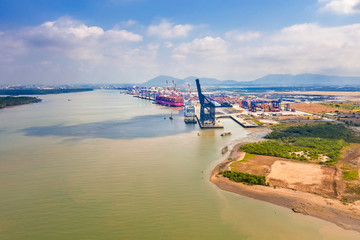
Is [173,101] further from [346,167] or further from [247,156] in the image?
[346,167]

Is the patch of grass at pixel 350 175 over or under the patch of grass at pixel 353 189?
over

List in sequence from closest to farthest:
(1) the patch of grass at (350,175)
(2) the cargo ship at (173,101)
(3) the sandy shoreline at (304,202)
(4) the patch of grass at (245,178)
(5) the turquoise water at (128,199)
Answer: (5) the turquoise water at (128,199) → (3) the sandy shoreline at (304,202) → (4) the patch of grass at (245,178) → (1) the patch of grass at (350,175) → (2) the cargo ship at (173,101)

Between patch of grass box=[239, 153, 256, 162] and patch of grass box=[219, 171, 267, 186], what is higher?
patch of grass box=[239, 153, 256, 162]

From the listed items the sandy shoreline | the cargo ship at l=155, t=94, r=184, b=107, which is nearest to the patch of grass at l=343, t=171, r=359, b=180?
the sandy shoreline

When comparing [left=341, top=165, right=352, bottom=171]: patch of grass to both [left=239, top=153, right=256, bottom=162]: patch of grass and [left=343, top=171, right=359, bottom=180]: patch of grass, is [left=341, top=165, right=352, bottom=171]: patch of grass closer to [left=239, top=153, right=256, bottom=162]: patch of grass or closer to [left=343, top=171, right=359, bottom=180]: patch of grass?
[left=343, top=171, right=359, bottom=180]: patch of grass

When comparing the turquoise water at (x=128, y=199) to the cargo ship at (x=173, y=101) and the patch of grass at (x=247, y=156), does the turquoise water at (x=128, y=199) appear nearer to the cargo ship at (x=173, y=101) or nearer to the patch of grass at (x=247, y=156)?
the patch of grass at (x=247, y=156)

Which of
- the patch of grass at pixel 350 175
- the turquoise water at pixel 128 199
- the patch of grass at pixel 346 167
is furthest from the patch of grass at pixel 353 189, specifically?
the turquoise water at pixel 128 199
